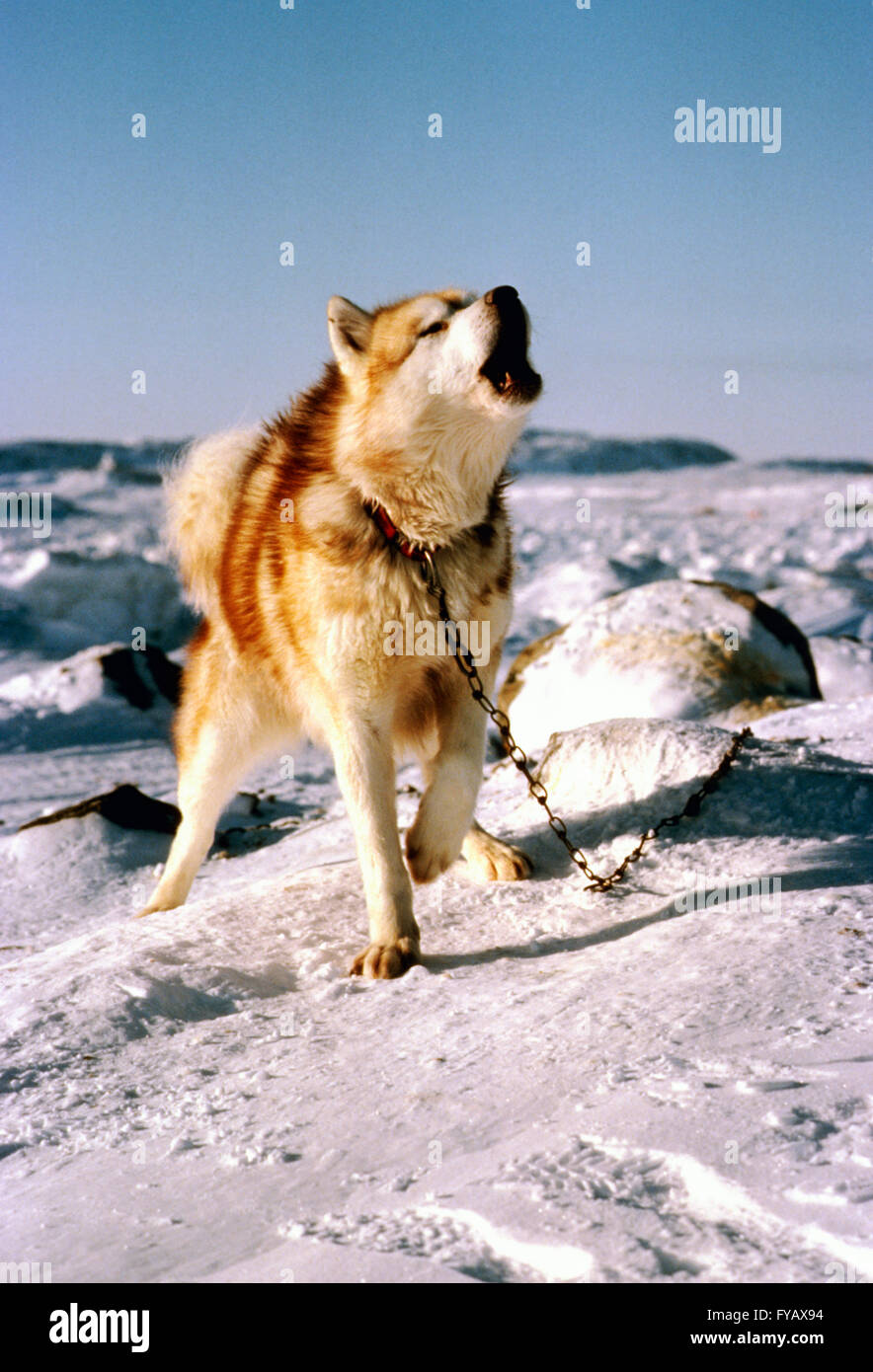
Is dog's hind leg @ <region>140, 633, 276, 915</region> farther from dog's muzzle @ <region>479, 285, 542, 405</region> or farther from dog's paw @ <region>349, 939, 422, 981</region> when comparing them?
dog's muzzle @ <region>479, 285, 542, 405</region>

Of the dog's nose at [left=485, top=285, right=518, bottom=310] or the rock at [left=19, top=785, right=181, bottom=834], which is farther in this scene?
the rock at [left=19, top=785, right=181, bottom=834]

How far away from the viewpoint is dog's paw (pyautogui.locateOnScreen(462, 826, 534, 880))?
12.7 ft

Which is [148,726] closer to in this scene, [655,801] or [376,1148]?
[655,801]

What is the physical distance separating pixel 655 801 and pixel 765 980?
1333 millimetres

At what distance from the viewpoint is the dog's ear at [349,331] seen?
3.67 metres

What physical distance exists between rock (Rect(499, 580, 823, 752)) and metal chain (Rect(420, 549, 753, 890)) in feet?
7.44

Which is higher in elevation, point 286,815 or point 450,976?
point 450,976

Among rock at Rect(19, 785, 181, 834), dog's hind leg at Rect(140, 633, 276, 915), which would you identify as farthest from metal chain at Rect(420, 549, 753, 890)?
rock at Rect(19, 785, 181, 834)

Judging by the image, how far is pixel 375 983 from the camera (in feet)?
10.2

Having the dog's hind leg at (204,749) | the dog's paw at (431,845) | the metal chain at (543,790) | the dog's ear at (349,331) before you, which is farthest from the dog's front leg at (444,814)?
the dog's ear at (349,331)

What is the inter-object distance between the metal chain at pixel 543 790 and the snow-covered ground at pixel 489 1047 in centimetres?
5

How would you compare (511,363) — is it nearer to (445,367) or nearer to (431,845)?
(445,367)

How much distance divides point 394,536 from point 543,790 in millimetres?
880
